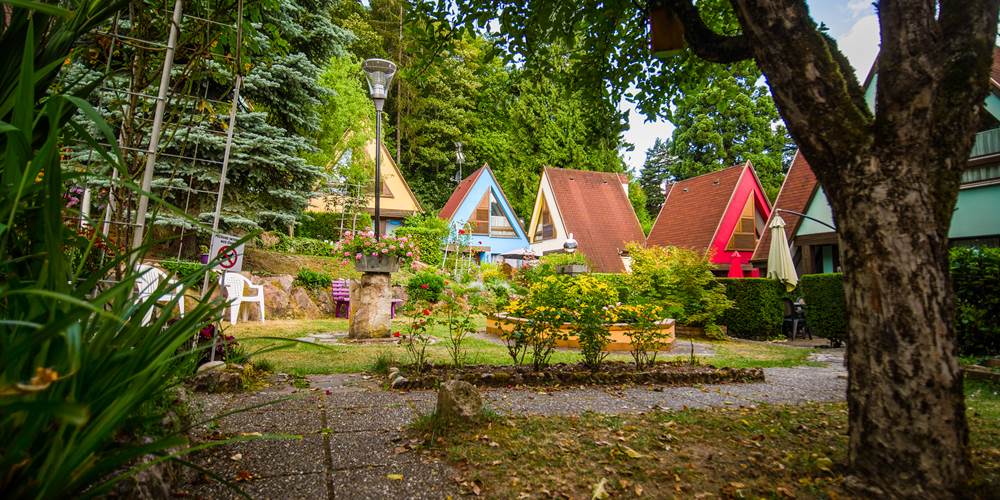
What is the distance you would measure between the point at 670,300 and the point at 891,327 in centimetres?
855

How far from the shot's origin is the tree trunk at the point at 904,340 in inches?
76.7

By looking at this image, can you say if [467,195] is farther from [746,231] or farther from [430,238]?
[746,231]

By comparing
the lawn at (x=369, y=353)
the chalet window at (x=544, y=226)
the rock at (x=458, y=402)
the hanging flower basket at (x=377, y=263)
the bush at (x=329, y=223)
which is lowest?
the lawn at (x=369, y=353)

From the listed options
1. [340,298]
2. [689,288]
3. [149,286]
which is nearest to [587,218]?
[689,288]

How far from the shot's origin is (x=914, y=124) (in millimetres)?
2059

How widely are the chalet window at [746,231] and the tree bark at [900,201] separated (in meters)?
18.4

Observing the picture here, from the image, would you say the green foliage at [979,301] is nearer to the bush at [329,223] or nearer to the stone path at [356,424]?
the stone path at [356,424]

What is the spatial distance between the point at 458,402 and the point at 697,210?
19.8 metres

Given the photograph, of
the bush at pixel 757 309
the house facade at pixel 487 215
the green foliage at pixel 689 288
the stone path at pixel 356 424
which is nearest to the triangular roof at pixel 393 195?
the house facade at pixel 487 215

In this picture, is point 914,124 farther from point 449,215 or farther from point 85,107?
point 449,215

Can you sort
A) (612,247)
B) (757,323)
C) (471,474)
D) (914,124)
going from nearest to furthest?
1. (914,124)
2. (471,474)
3. (757,323)
4. (612,247)

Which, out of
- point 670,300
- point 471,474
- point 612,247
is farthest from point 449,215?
point 471,474

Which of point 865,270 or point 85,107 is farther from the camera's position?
point 865,270

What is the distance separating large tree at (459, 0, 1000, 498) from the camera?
6.43ft
